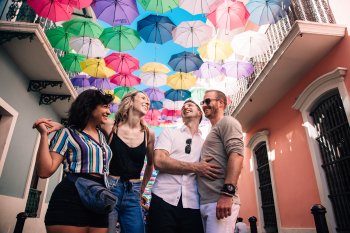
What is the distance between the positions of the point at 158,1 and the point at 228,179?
6.31 metres

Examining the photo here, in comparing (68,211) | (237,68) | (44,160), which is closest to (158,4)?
(237,68)

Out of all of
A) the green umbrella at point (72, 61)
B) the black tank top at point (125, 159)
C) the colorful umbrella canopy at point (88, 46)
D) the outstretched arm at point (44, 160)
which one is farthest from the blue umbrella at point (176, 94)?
the outstretched arm at point (44, 160)

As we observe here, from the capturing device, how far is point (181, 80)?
33.1 ft

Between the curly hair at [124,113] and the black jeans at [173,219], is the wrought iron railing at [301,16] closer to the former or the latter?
the curly hair at [124,113]

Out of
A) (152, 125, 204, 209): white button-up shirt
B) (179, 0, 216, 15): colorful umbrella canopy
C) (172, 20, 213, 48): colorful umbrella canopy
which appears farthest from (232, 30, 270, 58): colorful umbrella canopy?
(152, 125, 204, 209): white button-up shirt

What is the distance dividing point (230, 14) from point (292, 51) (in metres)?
2.08

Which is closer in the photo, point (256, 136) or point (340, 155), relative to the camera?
point (340, 155)

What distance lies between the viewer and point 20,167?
7.89 meters

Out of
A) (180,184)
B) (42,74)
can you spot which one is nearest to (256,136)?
(42,74)

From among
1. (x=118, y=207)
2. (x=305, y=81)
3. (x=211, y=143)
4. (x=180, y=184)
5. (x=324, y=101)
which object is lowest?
(x=118, y=207)

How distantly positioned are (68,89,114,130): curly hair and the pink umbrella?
6.40 meters

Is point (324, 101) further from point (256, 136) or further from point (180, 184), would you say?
point (180, 184)

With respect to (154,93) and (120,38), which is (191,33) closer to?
(120,38)

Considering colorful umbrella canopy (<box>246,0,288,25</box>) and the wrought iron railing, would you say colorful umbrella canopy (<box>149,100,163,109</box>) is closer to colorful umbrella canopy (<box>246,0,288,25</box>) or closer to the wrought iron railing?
the wrought iron railing
